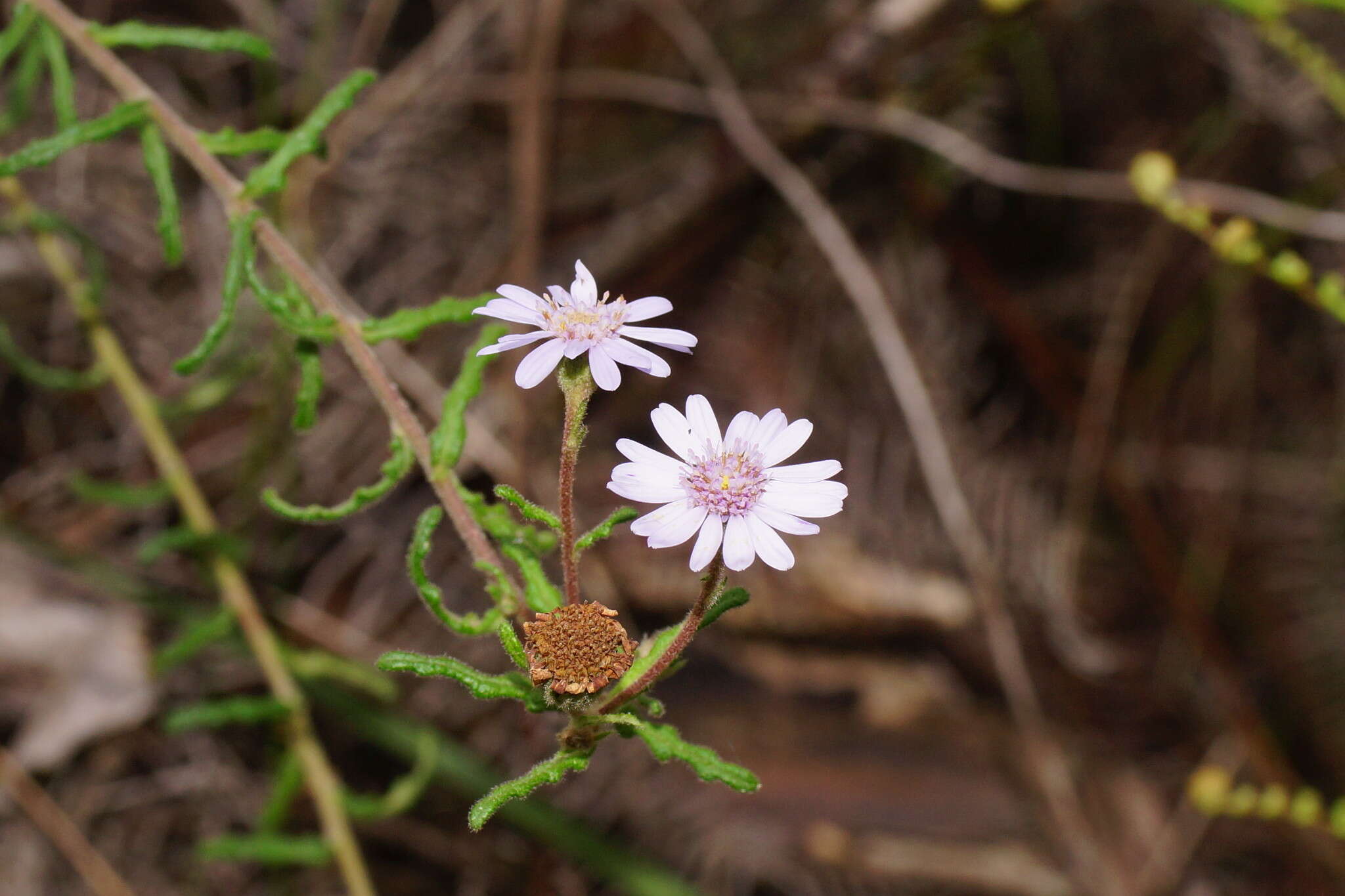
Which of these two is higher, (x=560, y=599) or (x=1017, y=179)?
(x=1017, y=179)

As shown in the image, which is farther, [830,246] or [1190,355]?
[1190,355]

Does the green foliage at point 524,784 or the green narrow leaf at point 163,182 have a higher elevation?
the green narrow leaf at point 163,182

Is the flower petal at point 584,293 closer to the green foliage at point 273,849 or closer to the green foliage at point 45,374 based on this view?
the green foliage at point 273,849

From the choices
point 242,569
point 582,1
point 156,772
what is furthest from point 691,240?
point 156,772

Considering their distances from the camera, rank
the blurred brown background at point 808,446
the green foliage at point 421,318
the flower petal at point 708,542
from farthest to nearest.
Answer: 1. the blurred brown background at point 808,446
2. the green foliage at point 421,318
3. the flower petal at point 708,542

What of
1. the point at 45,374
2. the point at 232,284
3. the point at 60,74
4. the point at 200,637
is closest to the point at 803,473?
the point at 232,284

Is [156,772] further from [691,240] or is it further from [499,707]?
[691,240]

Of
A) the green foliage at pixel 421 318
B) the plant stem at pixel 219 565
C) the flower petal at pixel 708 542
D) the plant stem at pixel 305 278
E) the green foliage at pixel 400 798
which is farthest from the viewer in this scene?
the plant stem at pixel 219 565

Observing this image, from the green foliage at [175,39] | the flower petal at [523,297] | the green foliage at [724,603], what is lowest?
the green foliage at [724,603]

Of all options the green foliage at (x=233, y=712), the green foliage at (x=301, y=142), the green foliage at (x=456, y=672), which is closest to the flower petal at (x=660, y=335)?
the green foliage at (x=456, y=672)
